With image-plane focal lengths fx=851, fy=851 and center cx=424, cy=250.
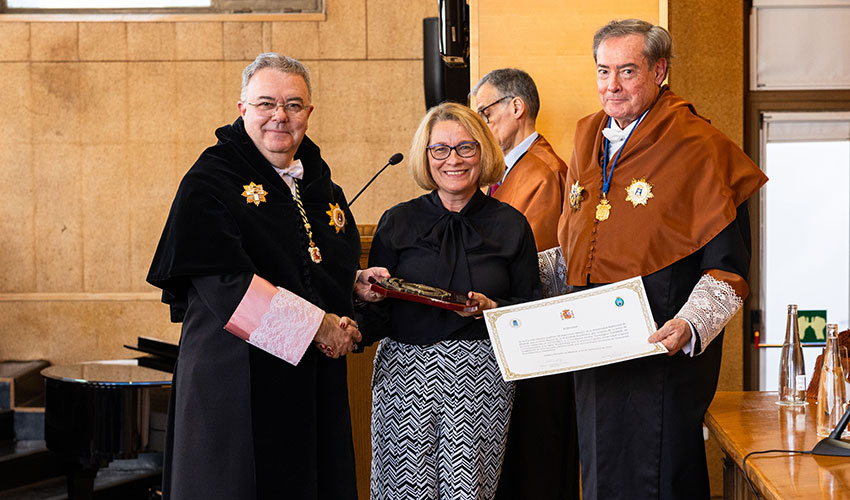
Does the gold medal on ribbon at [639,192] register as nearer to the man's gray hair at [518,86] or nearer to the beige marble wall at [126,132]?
the man's gray hair at [518,86]

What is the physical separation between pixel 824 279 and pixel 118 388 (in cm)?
429

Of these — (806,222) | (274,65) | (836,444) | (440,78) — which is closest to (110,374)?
(274,65)

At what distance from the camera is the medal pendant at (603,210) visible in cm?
234

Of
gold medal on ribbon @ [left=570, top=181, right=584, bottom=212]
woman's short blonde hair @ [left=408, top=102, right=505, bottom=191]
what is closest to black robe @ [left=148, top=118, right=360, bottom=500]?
woman's short blonde hair @ [left=408, top=102, right=505, bottom=191]

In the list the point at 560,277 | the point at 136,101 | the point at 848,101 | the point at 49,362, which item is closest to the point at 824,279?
the point at 848,101

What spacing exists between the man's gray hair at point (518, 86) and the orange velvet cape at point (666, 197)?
95cm

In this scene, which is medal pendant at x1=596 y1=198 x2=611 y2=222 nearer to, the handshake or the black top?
the black top

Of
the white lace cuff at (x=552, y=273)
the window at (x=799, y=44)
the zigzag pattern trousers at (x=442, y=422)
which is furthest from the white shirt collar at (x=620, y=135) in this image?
the window at (x=799, y=44)

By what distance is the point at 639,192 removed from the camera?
2293mm

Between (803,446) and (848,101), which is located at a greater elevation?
(848,101)

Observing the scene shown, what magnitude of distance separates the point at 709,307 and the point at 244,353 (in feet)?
3.95

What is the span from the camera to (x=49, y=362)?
710cm

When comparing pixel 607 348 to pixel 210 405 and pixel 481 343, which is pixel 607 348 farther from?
pixel 210 405

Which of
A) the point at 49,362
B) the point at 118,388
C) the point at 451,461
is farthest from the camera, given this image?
the point at 49,362
